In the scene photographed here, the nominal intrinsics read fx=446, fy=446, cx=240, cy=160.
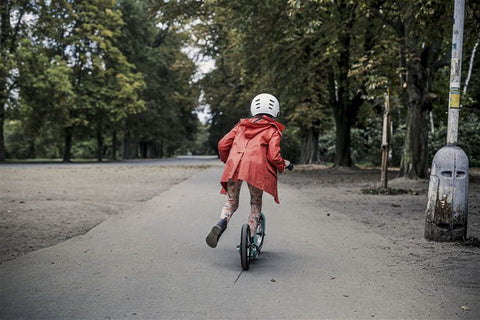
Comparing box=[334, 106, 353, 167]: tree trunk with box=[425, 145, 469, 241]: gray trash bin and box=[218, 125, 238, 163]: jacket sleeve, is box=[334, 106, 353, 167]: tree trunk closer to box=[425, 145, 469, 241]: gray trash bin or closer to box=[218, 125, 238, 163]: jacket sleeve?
box=[425, 145, 469, 241]: gray trash bin

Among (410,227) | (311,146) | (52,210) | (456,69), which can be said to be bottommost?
(52,210)

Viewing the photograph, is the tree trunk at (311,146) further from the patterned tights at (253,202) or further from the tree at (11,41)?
the patterned tights at (253,202)

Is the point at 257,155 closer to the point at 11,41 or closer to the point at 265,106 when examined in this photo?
the point at 265,106

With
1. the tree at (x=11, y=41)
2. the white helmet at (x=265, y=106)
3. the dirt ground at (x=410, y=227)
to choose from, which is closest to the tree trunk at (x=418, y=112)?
the dirt ground at (x=410, y=227)

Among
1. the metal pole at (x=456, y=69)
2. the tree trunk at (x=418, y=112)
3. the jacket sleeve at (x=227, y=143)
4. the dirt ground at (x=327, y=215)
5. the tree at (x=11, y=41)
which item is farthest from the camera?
the tree at (x=11, y=41)

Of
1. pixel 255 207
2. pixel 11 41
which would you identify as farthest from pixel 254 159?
pixel 11 41

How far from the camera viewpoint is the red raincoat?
14.4ft

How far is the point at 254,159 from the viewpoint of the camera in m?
4.39

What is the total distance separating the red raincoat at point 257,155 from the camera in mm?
4375

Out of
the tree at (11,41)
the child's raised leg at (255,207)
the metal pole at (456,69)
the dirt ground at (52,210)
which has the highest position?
the tree at (11,41)

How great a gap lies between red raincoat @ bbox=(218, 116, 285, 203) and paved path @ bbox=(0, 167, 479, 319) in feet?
2.94

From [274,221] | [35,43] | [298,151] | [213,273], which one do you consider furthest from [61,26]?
[213,273]

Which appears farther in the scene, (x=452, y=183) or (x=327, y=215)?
(x=327, y=215)

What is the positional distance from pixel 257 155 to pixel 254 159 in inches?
2.1
